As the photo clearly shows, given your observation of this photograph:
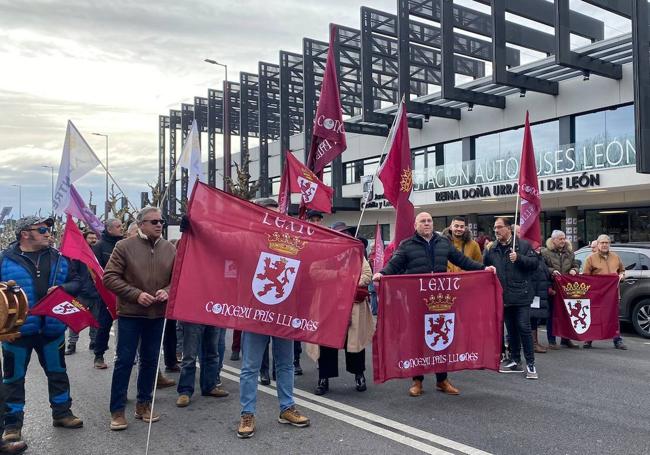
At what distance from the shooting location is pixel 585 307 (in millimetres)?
8719

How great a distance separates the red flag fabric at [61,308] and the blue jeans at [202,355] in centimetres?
119

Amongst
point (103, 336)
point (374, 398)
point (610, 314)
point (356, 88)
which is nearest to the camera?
point (374, 398)

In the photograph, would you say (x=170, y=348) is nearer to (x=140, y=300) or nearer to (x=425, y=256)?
(x=140, y=300)

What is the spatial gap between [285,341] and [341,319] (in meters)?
0.53

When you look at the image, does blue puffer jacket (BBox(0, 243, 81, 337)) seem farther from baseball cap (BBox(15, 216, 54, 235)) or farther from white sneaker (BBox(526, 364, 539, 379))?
white sneaker (BBox(526, 364, 539, 379))

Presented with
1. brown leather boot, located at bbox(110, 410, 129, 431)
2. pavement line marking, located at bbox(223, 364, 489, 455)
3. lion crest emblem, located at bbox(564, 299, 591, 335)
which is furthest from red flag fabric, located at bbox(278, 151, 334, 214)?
brown leather boot, located at bbox(110, 410, 129, 431)

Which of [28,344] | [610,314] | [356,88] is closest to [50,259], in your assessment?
[28,344]

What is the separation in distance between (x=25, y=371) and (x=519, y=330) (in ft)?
17.0

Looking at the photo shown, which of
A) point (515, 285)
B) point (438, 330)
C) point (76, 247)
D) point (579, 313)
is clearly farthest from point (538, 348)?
point (76, 247)

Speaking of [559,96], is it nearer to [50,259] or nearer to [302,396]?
[302,396]

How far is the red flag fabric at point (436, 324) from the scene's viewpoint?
19.0 ft

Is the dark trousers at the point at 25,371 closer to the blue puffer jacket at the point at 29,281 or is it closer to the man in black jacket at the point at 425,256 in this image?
the blue puffer jacket at the point at 29,281

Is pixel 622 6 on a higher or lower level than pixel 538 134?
higher

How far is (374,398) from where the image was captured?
5.89 meters
